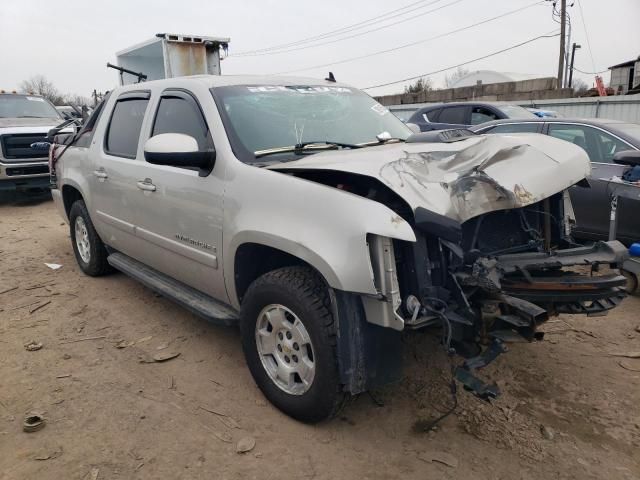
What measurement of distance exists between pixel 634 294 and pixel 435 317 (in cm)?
344

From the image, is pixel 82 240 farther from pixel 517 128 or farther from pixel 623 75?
pixel 623 75

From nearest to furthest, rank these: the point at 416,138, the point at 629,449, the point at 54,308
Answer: the point at 629,449 → the point at 416,138 → the point at 54,308

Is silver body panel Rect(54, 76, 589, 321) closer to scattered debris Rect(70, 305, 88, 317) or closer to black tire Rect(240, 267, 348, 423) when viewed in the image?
black tire Rect(240, 267, 348, 423)

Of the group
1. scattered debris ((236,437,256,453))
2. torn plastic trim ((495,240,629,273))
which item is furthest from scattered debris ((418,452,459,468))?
torn plastic trim ((495,240,629,273))

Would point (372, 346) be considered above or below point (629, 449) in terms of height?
above

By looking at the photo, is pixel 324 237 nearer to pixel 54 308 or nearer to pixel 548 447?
pixel 548 447

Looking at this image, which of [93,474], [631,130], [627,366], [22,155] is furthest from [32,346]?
[22,155]

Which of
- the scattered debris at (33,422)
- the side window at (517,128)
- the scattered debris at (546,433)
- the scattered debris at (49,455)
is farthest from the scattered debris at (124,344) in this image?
the side window at (517,128)

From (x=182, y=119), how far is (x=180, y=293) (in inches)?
49.6

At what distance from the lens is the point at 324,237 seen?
2.50 meters

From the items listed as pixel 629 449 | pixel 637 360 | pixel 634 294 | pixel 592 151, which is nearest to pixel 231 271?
pixel 629 449

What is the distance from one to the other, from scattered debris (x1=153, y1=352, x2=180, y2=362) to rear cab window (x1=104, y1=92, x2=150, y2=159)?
5.26ft

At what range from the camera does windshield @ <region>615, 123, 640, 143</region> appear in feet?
17.8

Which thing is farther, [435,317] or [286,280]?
[286,280]
